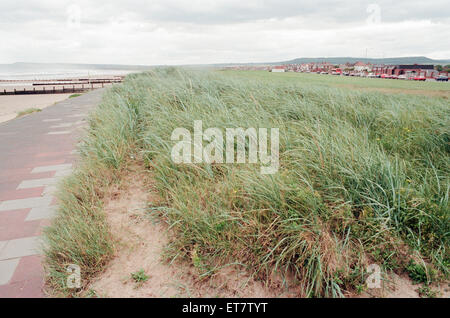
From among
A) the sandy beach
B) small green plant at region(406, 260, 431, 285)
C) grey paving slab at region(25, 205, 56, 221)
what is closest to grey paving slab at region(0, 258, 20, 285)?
grey paving slab at region(25, 205, 56, 221)

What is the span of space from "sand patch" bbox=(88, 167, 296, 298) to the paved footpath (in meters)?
0.54

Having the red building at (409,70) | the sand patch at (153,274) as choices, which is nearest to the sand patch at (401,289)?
the sand patch at (153,274)

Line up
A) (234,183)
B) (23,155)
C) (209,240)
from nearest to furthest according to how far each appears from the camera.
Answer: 1. (209,240)
2. (234,183)
3. (23,155)

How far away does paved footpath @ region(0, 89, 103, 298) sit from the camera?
220 centimetres

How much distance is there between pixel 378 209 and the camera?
7.36 feet

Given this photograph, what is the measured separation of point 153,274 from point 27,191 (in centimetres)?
240

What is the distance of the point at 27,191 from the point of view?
3514 millimetres

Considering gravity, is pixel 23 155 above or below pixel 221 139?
below

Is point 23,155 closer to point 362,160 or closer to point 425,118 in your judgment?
point 362,160

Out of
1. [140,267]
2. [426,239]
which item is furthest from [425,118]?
[140,267]

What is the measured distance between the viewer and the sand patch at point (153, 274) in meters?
Result: 2.01

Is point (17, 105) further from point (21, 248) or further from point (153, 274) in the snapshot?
point (153, 274)

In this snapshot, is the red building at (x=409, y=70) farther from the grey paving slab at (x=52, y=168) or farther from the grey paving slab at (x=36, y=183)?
the grey paving slab at (x=36, y=183)

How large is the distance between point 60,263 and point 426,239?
2852 millimetres
